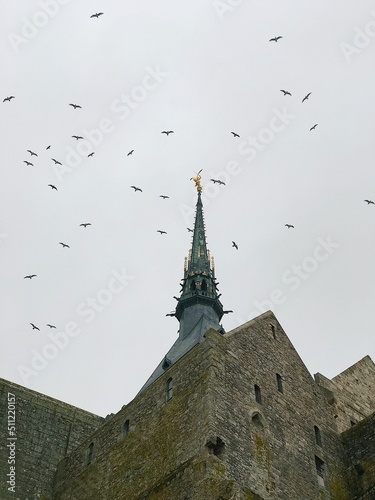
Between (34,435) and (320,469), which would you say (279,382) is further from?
(34,435)

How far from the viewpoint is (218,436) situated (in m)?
20.5

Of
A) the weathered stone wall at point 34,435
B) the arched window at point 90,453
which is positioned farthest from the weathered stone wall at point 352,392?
the weathered stone wall at point 34,435

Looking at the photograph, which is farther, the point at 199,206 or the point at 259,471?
the point at 199,206

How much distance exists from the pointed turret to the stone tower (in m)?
11.7

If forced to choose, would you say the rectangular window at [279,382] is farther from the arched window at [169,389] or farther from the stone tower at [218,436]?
the arched window at [169,389]

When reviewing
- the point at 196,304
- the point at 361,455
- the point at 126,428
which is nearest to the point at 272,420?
the point at 361,455

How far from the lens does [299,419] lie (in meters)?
24.0

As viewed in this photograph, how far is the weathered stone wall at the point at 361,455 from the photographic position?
23.8 meters

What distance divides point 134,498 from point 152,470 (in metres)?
0.81

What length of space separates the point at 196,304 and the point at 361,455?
836 inches

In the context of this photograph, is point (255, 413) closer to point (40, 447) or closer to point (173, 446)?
point (173, 446)

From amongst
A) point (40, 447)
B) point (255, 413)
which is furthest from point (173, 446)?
point (40, 447)

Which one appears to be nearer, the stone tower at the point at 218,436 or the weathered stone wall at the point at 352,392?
the stone tower at the point at 218,436

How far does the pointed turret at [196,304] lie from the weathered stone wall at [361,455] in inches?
574
